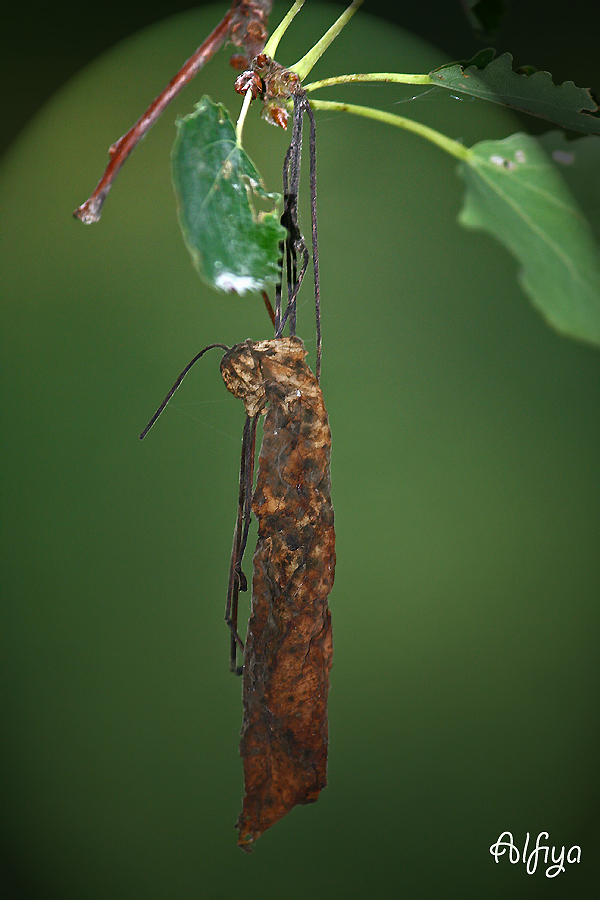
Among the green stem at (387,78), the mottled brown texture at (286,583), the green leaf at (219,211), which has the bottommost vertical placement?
the mottled brown texture at (286,583)

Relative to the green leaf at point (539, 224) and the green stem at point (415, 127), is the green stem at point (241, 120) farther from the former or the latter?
the green leaf at point (539, 224)

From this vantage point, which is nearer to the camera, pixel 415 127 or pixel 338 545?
pixel 415 127

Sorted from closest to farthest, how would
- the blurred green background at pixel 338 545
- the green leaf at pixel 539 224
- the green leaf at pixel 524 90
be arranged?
1. the green leaf at pixel 539 224
2. the green leaf at pixel 524 90
3. the blurred green background at pixel 338 545

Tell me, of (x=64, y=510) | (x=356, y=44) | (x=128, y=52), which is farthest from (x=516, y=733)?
(x=128, y=52)

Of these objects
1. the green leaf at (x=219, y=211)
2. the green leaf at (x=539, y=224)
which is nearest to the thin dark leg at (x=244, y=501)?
the green leaf at (x=219, y=211)

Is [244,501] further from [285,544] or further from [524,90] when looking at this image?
[524,90]

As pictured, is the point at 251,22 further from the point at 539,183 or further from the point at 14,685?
the point at 14,685

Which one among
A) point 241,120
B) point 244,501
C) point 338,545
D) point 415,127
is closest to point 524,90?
point 415,127

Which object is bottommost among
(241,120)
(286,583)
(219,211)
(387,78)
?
(286,583)
